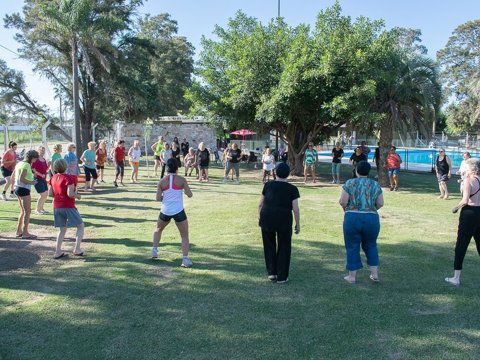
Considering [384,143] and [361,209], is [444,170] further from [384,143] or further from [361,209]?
[361,209]

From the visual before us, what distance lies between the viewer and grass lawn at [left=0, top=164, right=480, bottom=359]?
3.89 meters

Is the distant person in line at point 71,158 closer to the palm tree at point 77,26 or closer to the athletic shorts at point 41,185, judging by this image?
the athletic shorts at point 41,185

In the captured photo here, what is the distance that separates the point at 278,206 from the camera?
5328mm

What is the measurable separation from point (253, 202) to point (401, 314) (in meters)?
7.68

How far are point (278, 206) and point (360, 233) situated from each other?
101 cm

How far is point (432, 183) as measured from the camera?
17672 mm

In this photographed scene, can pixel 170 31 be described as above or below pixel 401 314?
above

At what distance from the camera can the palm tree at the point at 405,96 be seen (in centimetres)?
1518

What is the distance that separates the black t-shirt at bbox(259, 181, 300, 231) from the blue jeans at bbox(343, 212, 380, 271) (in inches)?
27.3

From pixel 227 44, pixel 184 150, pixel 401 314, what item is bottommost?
pixel 401 314

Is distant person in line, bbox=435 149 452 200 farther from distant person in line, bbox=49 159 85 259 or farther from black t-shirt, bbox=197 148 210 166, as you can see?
distant person in line, bbox=49 159 85 259

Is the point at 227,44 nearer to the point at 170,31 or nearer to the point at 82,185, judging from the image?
the point at 82,185

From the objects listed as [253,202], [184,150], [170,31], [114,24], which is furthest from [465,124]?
[253,202]

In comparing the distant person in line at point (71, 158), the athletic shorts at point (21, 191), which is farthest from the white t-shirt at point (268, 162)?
the athletic shorts at point (21, 191)
